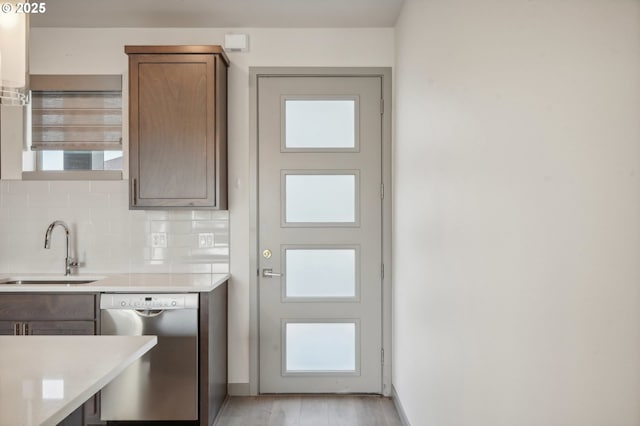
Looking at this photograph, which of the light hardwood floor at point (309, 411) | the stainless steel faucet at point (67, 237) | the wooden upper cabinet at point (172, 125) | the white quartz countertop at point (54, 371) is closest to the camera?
the white quartz countertop at point (54, 371)

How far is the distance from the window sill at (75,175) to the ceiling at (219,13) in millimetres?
1050

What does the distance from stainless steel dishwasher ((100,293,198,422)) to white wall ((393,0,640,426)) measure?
4.62 feet

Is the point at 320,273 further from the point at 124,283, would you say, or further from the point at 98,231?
the point at 98,231

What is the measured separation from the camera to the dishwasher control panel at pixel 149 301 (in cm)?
289

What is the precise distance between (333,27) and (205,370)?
8.18ft

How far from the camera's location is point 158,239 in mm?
3529

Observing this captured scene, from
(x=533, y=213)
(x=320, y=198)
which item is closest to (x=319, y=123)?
(x=320, y=198)

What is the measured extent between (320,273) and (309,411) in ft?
3.09

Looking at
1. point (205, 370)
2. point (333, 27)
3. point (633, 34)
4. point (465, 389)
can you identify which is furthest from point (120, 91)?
point (633, 34)

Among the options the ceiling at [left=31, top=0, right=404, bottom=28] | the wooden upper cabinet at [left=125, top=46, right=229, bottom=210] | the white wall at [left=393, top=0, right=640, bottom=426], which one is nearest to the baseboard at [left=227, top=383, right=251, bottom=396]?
the wooden upper cabinet at [left=125, top=46, right=229, bottom=210]

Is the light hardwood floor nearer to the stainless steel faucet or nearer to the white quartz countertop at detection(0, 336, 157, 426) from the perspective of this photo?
the stainless steel faucet

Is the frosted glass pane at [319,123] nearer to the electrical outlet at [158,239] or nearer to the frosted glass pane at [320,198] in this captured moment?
the frosted glass pane at [320,198]

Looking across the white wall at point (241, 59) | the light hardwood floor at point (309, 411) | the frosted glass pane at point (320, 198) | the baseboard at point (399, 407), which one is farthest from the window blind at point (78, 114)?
the baseboard at point (399, 407)

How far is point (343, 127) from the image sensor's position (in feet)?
11.7
